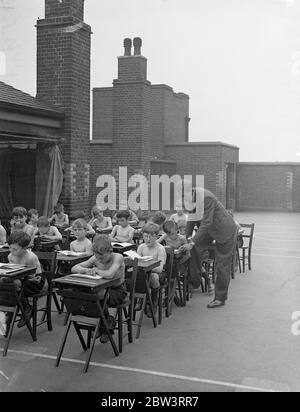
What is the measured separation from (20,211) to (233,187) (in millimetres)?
21224

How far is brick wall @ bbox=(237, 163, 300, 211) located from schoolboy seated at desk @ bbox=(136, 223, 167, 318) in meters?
22.4

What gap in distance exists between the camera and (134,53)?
2481 cm

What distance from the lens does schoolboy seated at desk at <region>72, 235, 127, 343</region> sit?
6.41 meters

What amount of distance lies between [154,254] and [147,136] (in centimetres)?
1692

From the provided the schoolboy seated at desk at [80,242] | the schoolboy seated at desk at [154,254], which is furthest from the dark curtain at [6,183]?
the schoolboy seated at desk at [154,254]

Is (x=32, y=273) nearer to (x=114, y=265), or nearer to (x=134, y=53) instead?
(x=114, y=265)

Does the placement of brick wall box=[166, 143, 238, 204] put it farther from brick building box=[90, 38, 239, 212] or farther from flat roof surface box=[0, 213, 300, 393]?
flat roof surface box=[0, 213, 300, 393]

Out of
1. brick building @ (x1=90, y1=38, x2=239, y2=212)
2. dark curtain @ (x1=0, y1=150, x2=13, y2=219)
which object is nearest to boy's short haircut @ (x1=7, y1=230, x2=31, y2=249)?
dark curtain @ (x1=0, y1=150, x2=13, y2=219)

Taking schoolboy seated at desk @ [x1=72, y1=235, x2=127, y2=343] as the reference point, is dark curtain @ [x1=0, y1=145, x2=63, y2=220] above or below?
above

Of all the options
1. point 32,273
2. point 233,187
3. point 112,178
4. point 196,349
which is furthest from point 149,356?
point 233,187

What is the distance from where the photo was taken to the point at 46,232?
982 cm

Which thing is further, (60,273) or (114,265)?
(60,273)

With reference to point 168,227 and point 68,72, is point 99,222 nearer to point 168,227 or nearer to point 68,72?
point 168,227
